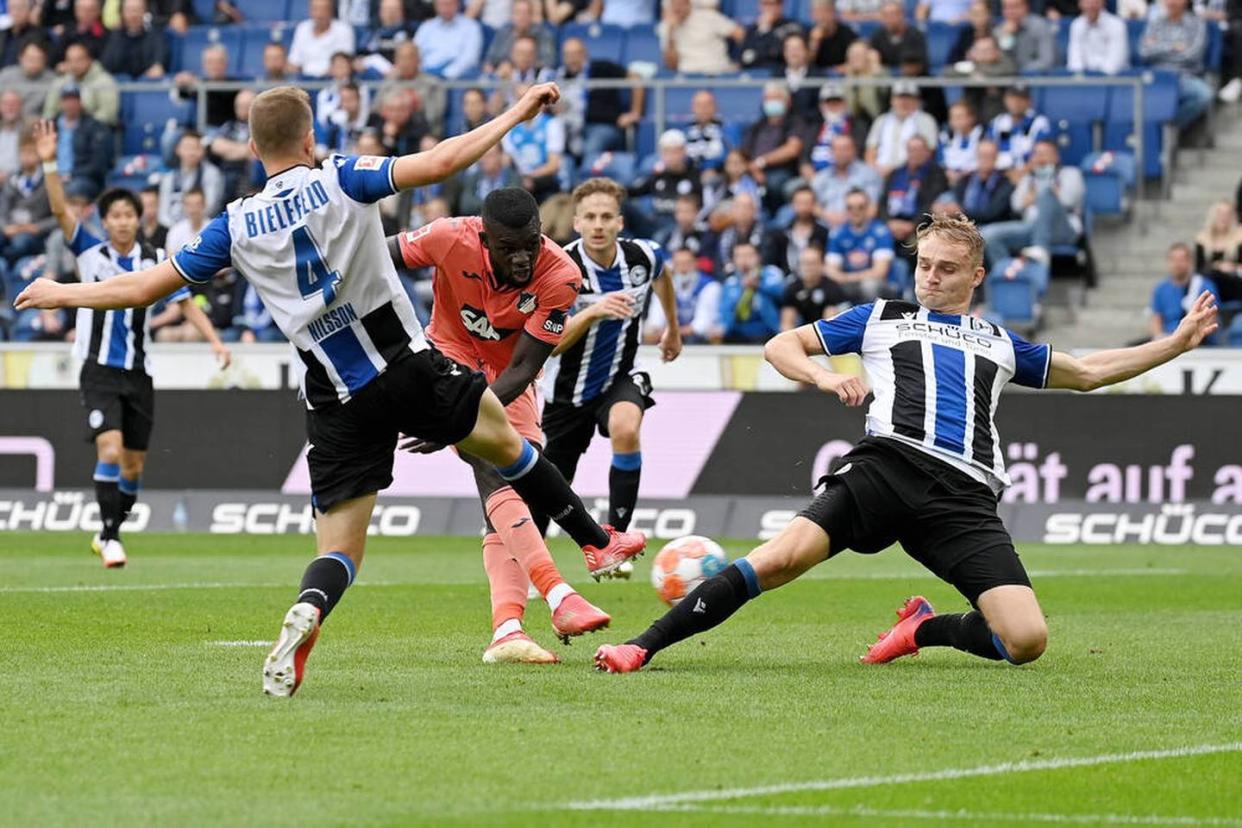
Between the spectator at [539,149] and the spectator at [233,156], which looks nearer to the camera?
the spectator at [539,149]

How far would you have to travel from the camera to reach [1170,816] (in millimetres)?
5781

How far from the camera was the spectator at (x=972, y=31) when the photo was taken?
23.3m

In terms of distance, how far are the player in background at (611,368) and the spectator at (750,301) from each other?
7.25 metres

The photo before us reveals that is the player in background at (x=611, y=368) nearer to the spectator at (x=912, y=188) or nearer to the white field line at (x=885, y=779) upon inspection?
the white field line at (x=885, y=779)

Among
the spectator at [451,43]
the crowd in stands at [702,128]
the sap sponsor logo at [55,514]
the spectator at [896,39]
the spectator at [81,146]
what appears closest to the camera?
the sap sponsor logo at [55,514]

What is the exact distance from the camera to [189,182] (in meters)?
23.8

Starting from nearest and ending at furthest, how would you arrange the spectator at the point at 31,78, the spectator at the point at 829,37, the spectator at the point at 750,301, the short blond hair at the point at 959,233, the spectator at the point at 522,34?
the short blond hair at the point at 959,233, the spectator at the point at 750,301, the spectator at the point at 829,37, the spectator at the point at 522,34, the spectator at the point at 31,78

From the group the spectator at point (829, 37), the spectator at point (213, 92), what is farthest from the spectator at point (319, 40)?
the spectator at point (829, 37)

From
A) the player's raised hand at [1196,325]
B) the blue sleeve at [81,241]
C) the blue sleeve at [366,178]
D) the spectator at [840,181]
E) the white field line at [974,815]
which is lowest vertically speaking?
the spectator at [840,181]

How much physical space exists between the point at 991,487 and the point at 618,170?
15.0 metres

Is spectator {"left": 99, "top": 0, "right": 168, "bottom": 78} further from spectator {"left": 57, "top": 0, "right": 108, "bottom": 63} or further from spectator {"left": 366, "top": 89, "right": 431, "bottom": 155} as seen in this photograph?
spectator {"left": 366, "top": 89, "right": 431, "bottom": 155}

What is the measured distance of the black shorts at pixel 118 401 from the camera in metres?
16.2

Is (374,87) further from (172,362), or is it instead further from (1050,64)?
(1050,64)

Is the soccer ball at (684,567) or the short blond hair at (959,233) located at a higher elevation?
the short blond hair at (959,233)
